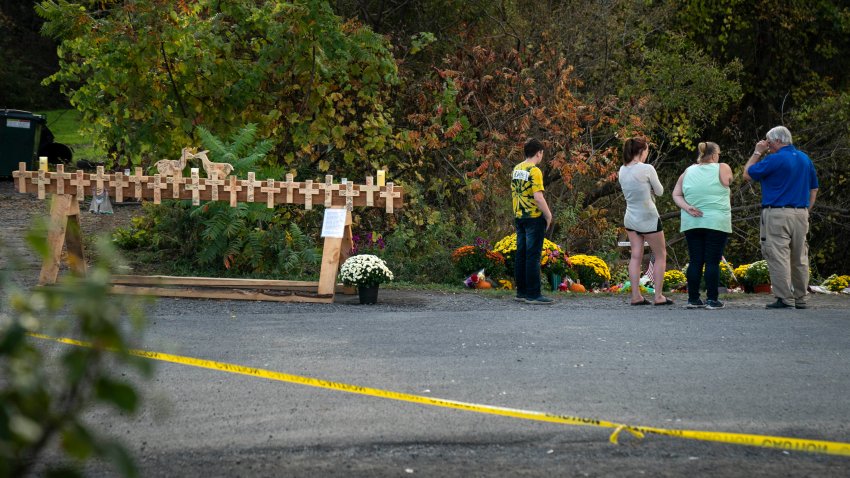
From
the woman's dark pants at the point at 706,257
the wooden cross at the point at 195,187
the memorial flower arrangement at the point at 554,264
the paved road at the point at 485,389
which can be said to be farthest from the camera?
the memorial flower arrangement at the point at 554,264

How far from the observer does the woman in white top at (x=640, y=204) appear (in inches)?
429

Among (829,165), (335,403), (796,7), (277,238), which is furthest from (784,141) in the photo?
(796,7)

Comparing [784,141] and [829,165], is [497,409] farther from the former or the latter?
[829,165]

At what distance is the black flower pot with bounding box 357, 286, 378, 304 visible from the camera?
10781 mm

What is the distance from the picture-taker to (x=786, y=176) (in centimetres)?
1117

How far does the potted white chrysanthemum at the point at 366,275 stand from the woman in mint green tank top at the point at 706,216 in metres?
2.97

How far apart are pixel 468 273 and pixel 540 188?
233 centimetres

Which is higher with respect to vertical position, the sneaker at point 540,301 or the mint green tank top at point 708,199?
the mint green tank top at point 708,199

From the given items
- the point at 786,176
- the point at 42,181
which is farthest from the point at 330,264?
the point at 786,176

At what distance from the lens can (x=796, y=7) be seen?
2162 centimetres

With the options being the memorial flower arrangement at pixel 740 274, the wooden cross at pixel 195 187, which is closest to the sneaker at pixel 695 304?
the memorial flower arrangement at pixel 740 274

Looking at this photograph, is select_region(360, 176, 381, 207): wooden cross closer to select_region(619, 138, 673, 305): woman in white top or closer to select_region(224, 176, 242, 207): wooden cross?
select_region(224, 176, 242, 207): wooden cross

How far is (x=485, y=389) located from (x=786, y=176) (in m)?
5.78

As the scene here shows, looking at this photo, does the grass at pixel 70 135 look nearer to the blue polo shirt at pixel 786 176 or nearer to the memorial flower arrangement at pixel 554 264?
the memorial flower arrangement at pixel 554 264
